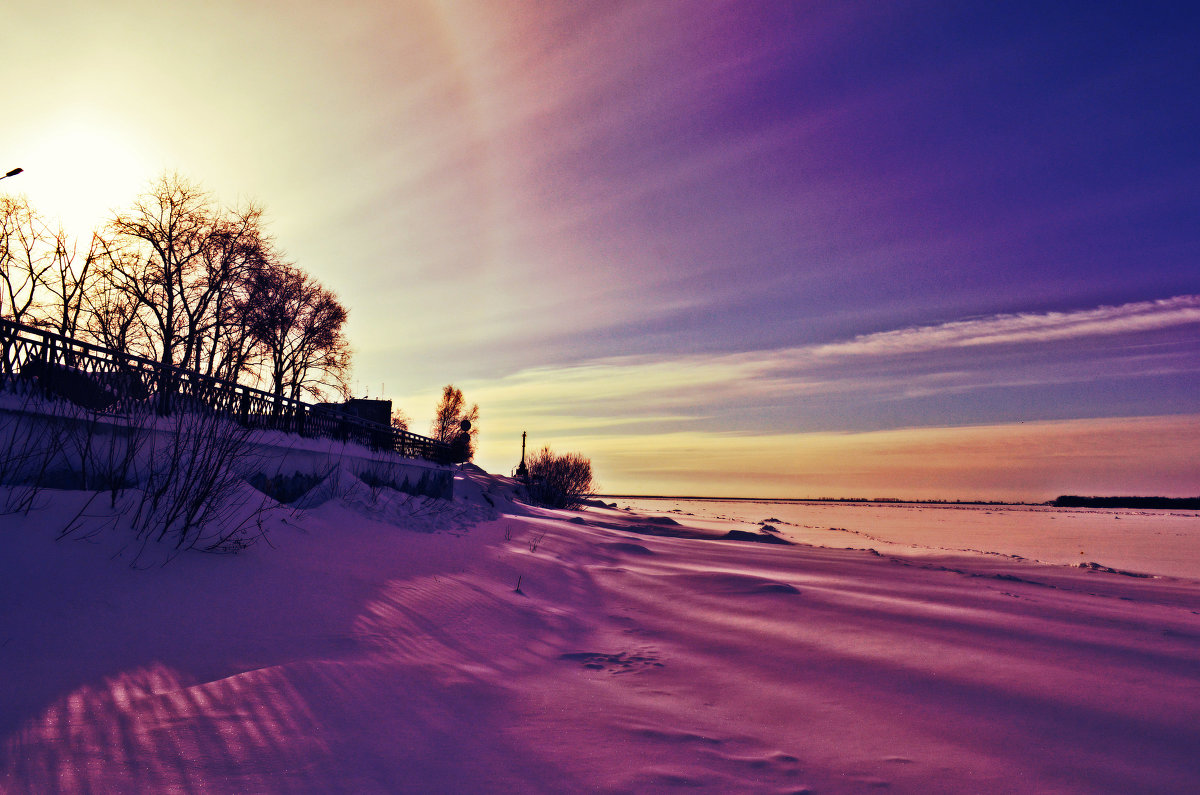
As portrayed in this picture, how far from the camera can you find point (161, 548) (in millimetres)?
5496

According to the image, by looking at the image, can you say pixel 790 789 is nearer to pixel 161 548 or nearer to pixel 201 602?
pixel 201 602

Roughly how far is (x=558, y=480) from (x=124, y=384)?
32.6 m

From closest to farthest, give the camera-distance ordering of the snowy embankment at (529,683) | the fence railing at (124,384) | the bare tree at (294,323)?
1. the snowy embankment at (529,683)
2. the fence railing at (124,384)
3. the bare tree at (294,323)

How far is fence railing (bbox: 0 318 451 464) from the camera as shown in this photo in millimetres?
8492

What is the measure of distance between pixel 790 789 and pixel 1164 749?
7.16 ft

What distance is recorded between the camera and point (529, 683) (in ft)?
13.7

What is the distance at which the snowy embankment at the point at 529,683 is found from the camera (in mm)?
2766

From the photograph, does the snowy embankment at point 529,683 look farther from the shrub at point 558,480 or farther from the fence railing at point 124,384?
the shrub at point 558,480

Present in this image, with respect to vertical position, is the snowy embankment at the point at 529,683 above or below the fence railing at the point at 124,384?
below

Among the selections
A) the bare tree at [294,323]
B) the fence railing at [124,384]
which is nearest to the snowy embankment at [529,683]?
the fence railing at [124,384]

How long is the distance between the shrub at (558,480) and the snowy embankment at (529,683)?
102ft

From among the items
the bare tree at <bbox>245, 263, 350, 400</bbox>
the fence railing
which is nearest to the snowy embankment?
the fence railing

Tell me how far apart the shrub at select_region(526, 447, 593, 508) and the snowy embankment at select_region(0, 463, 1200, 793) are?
102 ft

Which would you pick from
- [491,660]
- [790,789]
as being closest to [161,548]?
[491,660]
